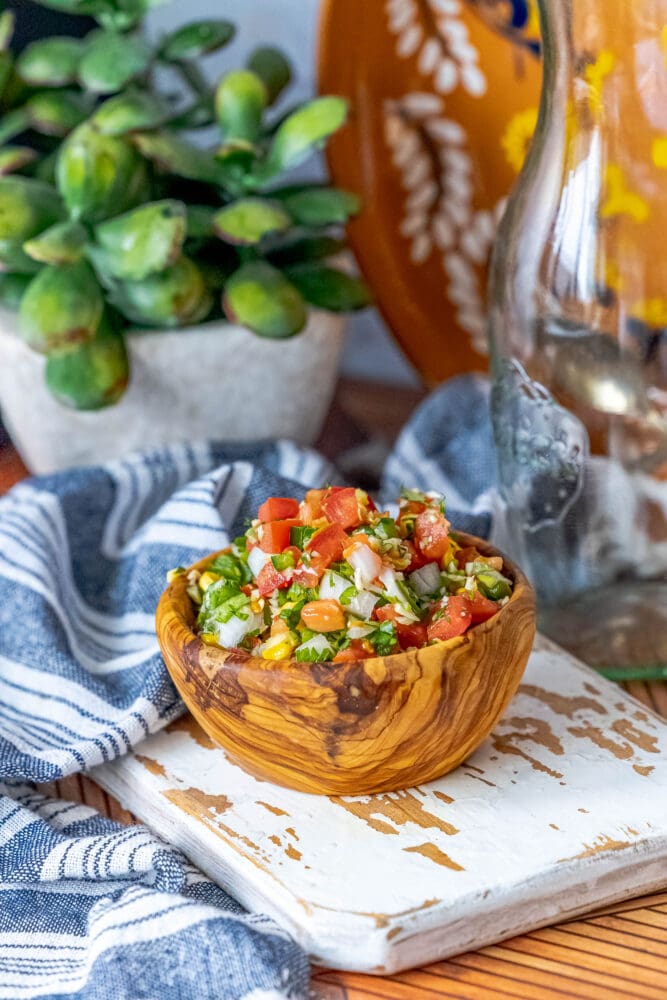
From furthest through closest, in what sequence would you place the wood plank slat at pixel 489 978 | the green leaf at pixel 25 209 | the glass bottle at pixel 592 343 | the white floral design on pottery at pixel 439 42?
1. the white floral design on pottery at pixel 439 42
2. the green leaf at pixel 25 209
3. the glass bottle at pixel 592 343
4. the wood plank slat at pixel 489 978

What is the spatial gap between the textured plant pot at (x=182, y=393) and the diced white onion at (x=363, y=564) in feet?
1.23

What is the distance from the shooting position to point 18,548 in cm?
83

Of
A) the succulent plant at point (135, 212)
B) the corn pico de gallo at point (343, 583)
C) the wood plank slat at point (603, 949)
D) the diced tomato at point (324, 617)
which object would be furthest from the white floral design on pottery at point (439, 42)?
the wood plank slat at point (603, 949)

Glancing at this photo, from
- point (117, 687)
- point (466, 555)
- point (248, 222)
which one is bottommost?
point (117, 687)

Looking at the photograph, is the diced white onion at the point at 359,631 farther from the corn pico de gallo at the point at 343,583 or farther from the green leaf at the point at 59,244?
the green leaf at the point at 59,244

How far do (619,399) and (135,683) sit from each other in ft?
1.17

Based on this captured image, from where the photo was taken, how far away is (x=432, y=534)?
2.15 ft

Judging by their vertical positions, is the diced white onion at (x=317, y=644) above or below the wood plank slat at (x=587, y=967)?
above

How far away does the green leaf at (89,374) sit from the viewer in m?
0.88

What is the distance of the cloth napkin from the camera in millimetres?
542

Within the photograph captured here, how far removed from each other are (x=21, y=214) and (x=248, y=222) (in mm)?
154

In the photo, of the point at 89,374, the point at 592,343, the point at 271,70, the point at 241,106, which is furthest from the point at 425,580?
the point at 271,70

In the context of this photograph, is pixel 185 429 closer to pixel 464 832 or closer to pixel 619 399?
pixel 619 399

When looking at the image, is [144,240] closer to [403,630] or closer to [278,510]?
[278,510]
